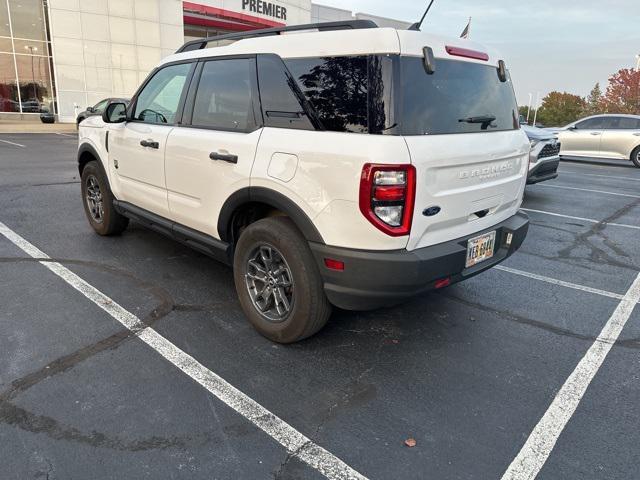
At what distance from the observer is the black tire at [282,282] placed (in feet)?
9.73

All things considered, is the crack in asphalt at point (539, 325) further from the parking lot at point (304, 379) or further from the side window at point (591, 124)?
the side window at point (591, 124)

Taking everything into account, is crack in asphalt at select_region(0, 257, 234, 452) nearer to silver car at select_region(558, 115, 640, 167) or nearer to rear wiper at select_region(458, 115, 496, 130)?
rear wiper at select_region(458, 115, 496, 130)

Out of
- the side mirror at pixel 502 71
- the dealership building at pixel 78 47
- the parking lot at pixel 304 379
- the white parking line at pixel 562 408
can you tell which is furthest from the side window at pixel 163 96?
the dealership building at pixel 78 47

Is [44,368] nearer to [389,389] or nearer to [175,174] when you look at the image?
[175,174]

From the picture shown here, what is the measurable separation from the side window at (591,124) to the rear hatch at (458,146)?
46.7 feet

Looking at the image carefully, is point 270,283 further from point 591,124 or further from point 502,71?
point 591,124

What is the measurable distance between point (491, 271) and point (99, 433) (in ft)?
12.7

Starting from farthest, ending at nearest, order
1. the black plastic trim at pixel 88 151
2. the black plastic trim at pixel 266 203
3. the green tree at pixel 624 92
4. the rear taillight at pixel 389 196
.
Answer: the green tree at pixel 624 92
the black plastic trim at pixel 88 151
the black plastic trim at pixel 266 203
the rear taillight at pixel 389 196

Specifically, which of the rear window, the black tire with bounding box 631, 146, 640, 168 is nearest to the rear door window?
the black tire with bounding box 631, 146, 640, 168

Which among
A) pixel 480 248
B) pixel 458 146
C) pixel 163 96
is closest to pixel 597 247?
pixel 480 248

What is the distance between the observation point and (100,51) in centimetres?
2366

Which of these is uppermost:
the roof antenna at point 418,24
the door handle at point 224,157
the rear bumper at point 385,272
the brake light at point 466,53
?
the roof antenna at point 418,24

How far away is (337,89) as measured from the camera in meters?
2.80

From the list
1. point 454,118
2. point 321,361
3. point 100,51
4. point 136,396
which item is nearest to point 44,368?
point 136,396
